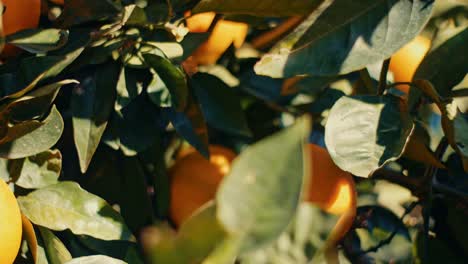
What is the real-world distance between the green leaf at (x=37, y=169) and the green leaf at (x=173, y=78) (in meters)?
0.19

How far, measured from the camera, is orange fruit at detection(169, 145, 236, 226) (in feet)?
3.94

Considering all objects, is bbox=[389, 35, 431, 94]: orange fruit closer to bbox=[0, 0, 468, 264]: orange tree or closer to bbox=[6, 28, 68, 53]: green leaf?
bbox=[0, 0, 468, 264]: orange tree

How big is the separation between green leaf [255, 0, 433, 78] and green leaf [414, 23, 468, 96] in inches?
6.3

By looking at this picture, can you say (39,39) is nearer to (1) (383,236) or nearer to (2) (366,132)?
(2) (366,132)

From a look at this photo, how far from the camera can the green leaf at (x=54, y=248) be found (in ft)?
3.18

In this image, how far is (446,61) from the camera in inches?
45.3

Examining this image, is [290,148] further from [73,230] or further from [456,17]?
[456,17]

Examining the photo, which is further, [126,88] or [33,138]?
[126,88]

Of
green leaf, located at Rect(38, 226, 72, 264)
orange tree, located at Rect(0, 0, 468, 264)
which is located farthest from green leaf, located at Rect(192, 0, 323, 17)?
green leaf, located at Rect(38, 226, 72, 264)

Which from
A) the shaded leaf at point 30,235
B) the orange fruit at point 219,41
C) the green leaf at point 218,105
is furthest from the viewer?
the orange fruit at point 219,41

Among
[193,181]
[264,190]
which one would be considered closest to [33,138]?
[193,181]

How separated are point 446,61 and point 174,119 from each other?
44 centimetres

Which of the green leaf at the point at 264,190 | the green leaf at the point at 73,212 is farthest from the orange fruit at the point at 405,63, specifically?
the green leaf at the point at 264,190

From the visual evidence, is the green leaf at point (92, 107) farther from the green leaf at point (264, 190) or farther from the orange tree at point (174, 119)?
the green leaf at point (264, 190)
